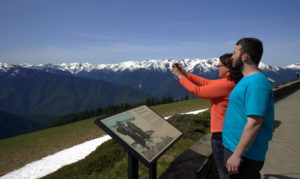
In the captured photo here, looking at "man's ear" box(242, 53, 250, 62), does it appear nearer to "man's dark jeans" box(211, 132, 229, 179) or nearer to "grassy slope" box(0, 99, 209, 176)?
"man's dark jeans" box(211, 132, 229, 179)

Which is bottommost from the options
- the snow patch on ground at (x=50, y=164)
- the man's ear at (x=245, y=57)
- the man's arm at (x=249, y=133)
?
the snow patch on ground at (x=50, y=164)

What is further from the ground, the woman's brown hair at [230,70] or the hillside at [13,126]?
the woman's brown hair at [230,70]

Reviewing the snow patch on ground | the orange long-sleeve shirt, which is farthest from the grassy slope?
the orange long-sleeve shirt

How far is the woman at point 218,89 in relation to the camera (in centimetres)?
332

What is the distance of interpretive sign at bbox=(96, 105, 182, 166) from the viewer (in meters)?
3.27

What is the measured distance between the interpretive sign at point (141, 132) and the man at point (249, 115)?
109 centimetres

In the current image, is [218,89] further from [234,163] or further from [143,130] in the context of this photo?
[143,130]

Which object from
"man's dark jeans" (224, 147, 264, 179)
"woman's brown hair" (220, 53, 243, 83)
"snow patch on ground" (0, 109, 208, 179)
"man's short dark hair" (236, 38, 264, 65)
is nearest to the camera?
"man's short dark hair" (236, 38, 264, 65)

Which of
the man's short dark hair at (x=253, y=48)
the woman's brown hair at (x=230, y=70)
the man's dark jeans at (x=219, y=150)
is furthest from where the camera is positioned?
the man's dark jeans at (x=219, y=150)

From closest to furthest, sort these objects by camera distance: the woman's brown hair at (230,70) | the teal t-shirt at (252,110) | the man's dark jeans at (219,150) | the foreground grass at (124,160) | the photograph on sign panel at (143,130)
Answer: the teal t-shirt at (252,110)
the woman's brown hair at (230,70)
the photograph on sign panel at (143,130)
the man's dark jeans at (219,150)
the foreground grass at (124,160)

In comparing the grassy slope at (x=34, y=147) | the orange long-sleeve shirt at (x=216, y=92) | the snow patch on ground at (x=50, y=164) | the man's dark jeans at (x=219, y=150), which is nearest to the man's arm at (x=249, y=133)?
the orange long-sleeve shirt at (x=216, y=92)

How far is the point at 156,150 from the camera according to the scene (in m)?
3.55

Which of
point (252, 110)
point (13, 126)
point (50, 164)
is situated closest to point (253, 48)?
point (252, 110)

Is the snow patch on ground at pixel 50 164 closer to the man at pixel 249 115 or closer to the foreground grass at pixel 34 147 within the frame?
the foreground grass at pixel 34 147
